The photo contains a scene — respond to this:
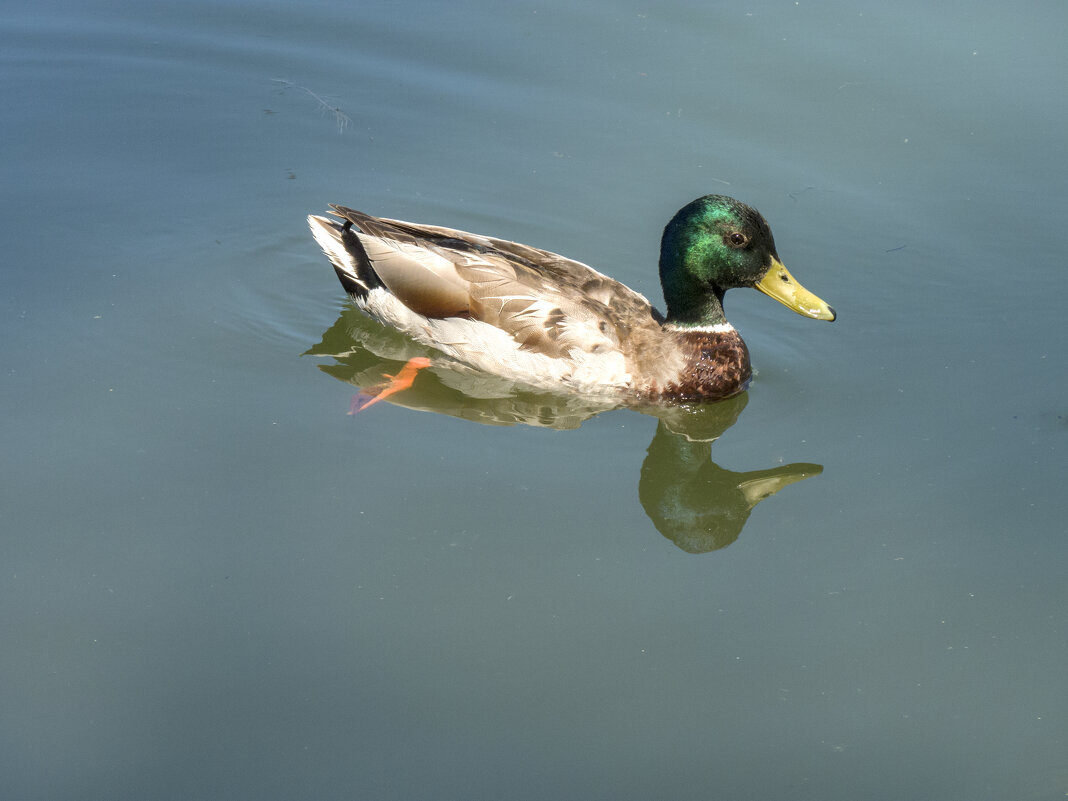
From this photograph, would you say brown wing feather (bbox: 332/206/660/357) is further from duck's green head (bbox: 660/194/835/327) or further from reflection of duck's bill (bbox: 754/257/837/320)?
reflection of duck's bill (bbox: 754/257/837/320)

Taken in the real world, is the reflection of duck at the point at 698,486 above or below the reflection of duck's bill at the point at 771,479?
below

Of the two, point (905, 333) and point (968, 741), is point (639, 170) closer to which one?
point (905, 333)

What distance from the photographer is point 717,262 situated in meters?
6.81

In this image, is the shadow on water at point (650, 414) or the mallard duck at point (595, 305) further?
the mallard duck at point (595, 305)

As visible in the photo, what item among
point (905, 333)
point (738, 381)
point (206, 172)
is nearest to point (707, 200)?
point (738, 381)

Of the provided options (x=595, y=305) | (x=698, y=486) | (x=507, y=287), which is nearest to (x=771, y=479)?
(x=698, y=486)

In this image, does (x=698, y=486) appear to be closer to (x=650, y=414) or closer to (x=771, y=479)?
(x=771, y=479)

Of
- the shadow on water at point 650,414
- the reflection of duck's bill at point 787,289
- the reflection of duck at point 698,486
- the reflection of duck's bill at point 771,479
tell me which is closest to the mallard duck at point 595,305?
the reflection of duck's bill at point 787,289

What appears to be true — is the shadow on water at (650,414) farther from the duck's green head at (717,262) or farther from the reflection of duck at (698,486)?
the duck's green head at (717,262)

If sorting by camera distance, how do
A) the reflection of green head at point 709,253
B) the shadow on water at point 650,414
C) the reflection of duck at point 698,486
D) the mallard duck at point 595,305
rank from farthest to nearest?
1. the mallard duck at point 595,305
2. the reflection of green head at point 709,253
3. the shadow on water at point 650,414
4. the reflection of duck at point 698,486

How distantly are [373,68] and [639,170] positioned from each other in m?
2.44

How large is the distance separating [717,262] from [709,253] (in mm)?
70

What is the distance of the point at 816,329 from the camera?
7586 mm

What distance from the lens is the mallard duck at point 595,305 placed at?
22.3ft
